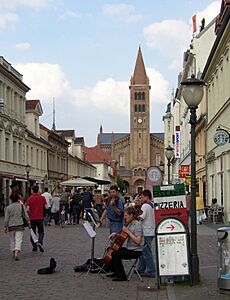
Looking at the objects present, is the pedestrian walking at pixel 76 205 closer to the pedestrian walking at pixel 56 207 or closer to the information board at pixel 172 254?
the pedestrian walking at pixel 56 207

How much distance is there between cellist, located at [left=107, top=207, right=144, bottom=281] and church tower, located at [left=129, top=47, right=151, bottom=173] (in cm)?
13217

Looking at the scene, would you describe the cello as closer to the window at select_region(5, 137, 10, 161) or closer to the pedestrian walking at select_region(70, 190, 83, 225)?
the pedestrian walking at select_region(70, 190, 83, 225)

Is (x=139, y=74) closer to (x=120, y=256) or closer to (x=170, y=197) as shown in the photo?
(x=170, y=197)

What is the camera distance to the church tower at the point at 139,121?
478 feet

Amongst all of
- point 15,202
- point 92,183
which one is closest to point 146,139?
point 92,183

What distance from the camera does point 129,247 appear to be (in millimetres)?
12047

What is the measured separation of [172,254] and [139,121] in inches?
5449

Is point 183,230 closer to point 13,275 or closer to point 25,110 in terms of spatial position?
point 13,275

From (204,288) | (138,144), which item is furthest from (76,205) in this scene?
(138,144)

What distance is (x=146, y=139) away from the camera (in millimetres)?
145500

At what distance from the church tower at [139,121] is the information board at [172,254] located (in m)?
133

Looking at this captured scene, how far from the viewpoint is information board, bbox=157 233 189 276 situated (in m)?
11.1

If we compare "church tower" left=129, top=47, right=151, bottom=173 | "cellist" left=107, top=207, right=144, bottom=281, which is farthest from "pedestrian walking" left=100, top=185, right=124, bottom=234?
"church tower" left=129, top=47, right=151, bottom=173

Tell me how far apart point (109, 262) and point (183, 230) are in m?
1.82
